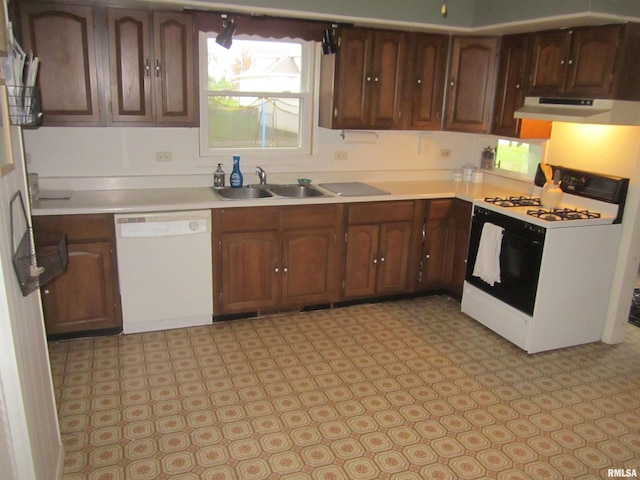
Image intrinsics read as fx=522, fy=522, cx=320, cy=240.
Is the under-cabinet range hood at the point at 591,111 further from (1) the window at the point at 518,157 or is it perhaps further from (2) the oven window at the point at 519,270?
(2) the oven window at the point at 519,270

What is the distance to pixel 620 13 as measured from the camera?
315 centimetres

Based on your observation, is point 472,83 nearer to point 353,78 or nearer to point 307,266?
point 353,78

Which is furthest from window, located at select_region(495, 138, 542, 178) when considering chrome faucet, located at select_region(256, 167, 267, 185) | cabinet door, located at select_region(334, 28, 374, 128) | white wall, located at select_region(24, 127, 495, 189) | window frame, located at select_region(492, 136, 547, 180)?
chrome faucet, located at select_region(256, 167, 267, 185)

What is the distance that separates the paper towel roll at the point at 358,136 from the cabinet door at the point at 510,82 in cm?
103

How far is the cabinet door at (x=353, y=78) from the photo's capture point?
13.3 ft

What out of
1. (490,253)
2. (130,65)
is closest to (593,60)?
(490,253)

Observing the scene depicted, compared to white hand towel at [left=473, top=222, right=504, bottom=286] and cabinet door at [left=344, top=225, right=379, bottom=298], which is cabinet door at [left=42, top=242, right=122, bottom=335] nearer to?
cabinet door at [left=344, top=225, right=379, bottom=298]

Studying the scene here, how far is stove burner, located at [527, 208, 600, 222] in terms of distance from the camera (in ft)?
11.5

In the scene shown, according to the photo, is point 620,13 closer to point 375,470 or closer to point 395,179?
point 395,179

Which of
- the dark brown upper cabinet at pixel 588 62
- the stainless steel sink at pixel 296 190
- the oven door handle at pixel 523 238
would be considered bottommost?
the oven door handle at pixel 523 238

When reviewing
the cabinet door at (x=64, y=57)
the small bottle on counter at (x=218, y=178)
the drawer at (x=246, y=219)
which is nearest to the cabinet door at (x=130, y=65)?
the cabinet door at (x=64, y=57)

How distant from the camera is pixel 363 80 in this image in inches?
163

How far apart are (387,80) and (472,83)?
72 cm

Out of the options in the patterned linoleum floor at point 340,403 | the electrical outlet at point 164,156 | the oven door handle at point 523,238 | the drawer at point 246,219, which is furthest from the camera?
the electrical outlet at point 164,156
